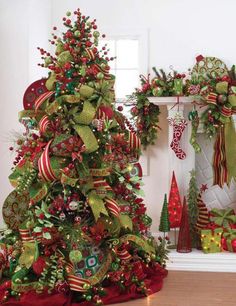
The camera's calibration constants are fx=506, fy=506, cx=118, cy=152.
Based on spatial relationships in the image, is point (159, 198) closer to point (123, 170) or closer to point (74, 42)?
point (123, 170)

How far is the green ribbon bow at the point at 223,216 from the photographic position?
4.73m

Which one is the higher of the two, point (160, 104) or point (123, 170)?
point (160, 104)

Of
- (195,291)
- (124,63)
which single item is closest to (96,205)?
(195,291)

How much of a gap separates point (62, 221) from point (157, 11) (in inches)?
108

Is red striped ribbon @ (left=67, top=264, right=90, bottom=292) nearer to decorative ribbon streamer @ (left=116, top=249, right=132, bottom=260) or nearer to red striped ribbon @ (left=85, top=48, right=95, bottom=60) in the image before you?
decorative ribbon streamer @ (left=116, top=249, right=132, bottom=260)

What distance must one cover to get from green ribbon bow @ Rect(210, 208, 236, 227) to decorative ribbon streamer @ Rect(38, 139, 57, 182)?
2.13 m

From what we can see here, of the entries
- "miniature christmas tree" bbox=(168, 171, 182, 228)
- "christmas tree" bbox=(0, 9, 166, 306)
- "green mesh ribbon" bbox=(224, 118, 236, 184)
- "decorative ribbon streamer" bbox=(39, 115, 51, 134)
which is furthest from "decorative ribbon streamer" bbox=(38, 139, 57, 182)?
"green mesh ribbon" bbox=(224, 118, 236, 184)

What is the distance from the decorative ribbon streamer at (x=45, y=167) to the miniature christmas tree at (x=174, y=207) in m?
1.90

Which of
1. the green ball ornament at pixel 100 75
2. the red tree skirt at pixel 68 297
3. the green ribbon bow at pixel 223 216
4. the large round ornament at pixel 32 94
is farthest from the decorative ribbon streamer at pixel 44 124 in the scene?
the green ribbon bow at pixel 223 216

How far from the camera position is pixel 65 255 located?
3.28 m

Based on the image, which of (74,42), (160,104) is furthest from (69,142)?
(160,104)

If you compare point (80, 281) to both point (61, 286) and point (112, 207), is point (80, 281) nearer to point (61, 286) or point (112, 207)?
Result: point (61, 286)

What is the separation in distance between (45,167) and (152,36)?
250 centimetres

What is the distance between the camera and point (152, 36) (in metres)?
5.11
